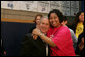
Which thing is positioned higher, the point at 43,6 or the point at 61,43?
the point at 43,6

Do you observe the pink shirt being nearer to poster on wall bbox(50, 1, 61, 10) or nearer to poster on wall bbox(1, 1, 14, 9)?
poster on wall bbox(1, 1, 14, 9)

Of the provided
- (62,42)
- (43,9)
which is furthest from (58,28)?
(43,9)

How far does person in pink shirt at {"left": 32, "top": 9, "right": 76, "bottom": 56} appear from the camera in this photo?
1.25 metres

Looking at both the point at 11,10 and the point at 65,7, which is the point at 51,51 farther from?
the point at 65,7

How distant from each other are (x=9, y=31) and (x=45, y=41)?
1579 millimetres

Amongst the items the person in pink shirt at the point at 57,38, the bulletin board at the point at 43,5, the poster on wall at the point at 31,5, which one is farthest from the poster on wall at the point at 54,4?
the person in pink shirt at the point at 57,38

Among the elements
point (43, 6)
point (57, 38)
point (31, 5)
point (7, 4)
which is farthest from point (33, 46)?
point (43, 6)

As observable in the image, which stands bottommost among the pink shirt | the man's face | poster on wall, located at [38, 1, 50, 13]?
the pink shirt

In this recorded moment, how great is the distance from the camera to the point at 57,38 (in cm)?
127

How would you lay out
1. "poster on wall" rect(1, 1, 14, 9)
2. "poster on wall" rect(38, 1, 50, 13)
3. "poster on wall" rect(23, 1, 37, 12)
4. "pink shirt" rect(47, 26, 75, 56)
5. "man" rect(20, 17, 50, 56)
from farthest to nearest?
"poster on wall" rect(38, 1, 50, 13), "poster on wall" rect(23, 1, 37, 12), "poster on wall" rect(1, 1, 14, 9), "pink shirt" rect(47, 26, 75, 56), "man" rect(20, 17, 50, 56)

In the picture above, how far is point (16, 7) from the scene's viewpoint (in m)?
2.82

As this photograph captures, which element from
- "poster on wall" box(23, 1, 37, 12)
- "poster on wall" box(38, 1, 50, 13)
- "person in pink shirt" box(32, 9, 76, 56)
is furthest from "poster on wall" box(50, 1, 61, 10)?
"person in pink shirt" box(32, 9, 76, 56)

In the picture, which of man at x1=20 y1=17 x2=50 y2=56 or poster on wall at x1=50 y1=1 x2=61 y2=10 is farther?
poster on wall at x1=50 y1=1 x2=61 y2=10

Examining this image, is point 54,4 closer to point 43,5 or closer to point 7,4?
point 43,5
